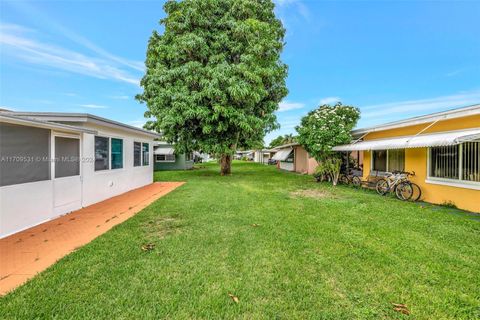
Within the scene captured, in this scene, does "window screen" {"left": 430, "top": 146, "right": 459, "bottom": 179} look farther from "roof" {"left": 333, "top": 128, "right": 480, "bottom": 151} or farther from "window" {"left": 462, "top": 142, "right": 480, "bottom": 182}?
"roof" {"left": 333, "top": 128, "right": 480, "bottom": 151}

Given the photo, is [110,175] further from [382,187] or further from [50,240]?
[382,187]

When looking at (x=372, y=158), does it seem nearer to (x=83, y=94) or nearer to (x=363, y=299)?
(x=363, y=299)

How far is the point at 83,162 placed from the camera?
798 cm

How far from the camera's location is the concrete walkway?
3.73 meters

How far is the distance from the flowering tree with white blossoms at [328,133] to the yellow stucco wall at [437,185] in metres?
2.58

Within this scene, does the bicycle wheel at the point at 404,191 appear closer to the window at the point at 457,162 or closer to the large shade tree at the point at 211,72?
the window at the point at 457,162

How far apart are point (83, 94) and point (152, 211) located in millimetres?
15715

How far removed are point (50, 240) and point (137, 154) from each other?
8.11 meters

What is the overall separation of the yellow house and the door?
479 inches

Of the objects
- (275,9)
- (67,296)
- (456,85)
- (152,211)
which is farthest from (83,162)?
(456,85)

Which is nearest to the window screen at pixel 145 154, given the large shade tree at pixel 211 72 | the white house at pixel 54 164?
the large shade tree at pixel 211 72

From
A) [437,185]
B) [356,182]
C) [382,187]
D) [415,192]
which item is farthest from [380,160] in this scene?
[437,185]

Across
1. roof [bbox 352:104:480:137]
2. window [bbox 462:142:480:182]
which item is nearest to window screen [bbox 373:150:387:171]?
roof [bbox 352:104:480:137]

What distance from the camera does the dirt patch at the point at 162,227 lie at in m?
5.39
